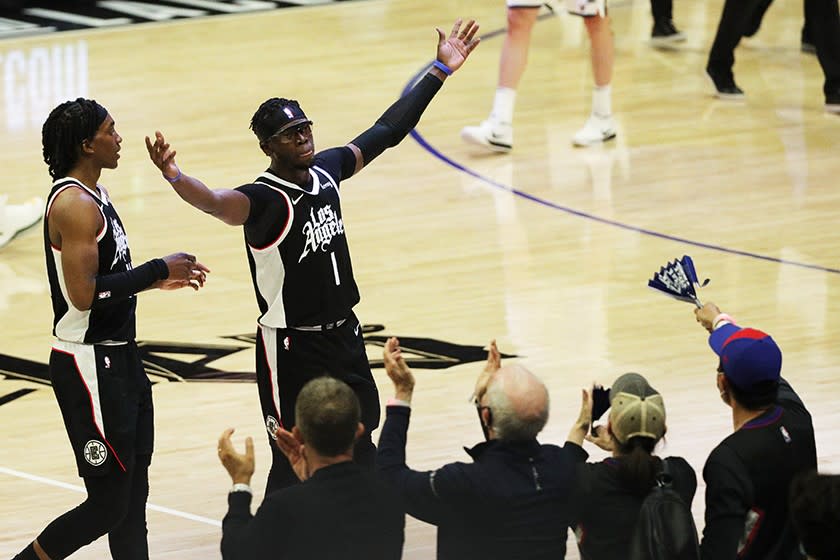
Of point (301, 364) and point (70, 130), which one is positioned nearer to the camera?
point (70, 130)

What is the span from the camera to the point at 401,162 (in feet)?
32.8

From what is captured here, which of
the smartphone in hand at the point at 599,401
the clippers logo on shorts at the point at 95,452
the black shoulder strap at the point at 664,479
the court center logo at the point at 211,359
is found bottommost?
the court center logo at the point at 211,359

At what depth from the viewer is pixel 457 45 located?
567cm

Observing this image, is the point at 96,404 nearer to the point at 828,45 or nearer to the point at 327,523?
the point at 327,523

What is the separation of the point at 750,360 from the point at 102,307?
184 cm

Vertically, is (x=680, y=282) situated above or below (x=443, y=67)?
below

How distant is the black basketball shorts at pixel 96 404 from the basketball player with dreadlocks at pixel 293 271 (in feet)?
1.51

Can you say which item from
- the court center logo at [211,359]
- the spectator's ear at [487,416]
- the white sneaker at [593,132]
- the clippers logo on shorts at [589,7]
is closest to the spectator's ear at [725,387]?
the spectator's ear at [487,416]

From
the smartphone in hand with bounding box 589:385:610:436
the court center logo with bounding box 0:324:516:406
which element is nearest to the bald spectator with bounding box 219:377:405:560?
the smartphone in hand with bounding box 589:385:610:436

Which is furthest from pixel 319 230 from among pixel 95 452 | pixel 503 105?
pixel 503 105

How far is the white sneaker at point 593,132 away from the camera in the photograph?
1022 cm

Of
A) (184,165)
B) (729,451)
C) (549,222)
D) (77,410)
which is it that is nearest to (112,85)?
(184,165)

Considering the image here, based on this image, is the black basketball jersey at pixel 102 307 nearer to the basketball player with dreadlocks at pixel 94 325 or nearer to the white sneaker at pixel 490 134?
the basketball player with dreadlocks at pixel 94 325

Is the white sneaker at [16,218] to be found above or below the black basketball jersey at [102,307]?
below
